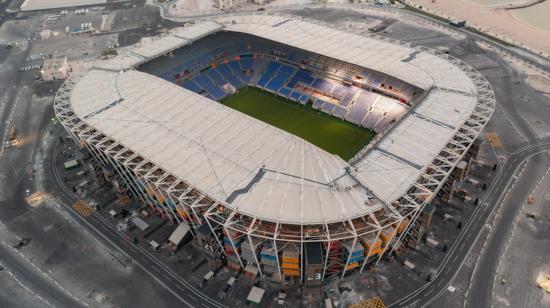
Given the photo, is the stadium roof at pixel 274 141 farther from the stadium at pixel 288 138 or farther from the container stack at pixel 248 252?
the container stack at pixel 248 252

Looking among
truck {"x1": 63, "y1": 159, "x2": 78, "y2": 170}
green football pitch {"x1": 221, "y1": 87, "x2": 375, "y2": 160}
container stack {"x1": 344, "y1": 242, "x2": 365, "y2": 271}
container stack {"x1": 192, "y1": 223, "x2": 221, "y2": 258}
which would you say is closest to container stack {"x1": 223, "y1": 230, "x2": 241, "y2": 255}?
container stack {"x1": 192, "y1": 223, "x2": 221, "y2": 258}

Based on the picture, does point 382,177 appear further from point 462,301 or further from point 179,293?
point 179,293

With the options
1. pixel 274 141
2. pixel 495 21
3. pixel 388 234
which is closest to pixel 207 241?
pixel 274 141

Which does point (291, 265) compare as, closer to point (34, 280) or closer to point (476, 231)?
point (476, 231)

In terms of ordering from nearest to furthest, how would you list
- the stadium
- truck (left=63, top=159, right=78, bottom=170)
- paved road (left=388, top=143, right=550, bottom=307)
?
the stadium < paved road (left=388, top=143, right=550, bottom=307) < truck (left=63, top=159, right=78, bottom=170)

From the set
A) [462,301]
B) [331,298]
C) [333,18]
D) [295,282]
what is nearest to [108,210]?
[295,282]

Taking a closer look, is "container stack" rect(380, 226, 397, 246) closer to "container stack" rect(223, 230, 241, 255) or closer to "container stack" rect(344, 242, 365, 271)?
"container stack" rect(344, 242, 365, 271)
